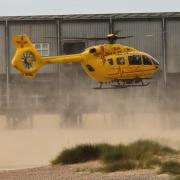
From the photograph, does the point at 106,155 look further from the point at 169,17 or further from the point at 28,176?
the point at 169,17

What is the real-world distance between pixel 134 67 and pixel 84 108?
19.2 meters

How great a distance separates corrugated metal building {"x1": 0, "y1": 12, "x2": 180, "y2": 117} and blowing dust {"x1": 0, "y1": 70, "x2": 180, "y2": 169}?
3.84ft

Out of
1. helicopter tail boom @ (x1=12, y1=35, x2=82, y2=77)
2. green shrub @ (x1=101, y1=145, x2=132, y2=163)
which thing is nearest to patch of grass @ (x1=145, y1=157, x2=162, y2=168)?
green shrub @ (x1=101, y1=145, x2=132, y2=163)

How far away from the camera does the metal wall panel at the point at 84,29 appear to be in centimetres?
6756

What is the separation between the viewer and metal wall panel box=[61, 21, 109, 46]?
6756 centimetres

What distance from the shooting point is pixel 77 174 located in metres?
31.5

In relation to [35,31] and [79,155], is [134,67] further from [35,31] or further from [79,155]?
[35,31]

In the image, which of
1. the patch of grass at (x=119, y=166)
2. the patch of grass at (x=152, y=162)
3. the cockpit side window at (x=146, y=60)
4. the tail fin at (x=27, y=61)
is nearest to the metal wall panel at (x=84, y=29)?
the cockpit side window at (x=146, y=60)

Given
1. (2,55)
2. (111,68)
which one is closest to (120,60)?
(111,68)

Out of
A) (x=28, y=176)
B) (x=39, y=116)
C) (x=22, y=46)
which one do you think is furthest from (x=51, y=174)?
(x=39, y=116)

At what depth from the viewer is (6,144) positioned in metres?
58.6

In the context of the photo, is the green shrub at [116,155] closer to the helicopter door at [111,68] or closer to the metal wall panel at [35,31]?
the helicopter door at [111,68]

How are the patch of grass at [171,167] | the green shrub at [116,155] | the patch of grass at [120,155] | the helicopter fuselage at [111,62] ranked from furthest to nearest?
the helicopter fuselage at [111,62]
the green shrub at [116,155]
the patch of grass at [120,155]
the patch of grass at [171,167]

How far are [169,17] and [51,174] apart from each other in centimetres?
3732
